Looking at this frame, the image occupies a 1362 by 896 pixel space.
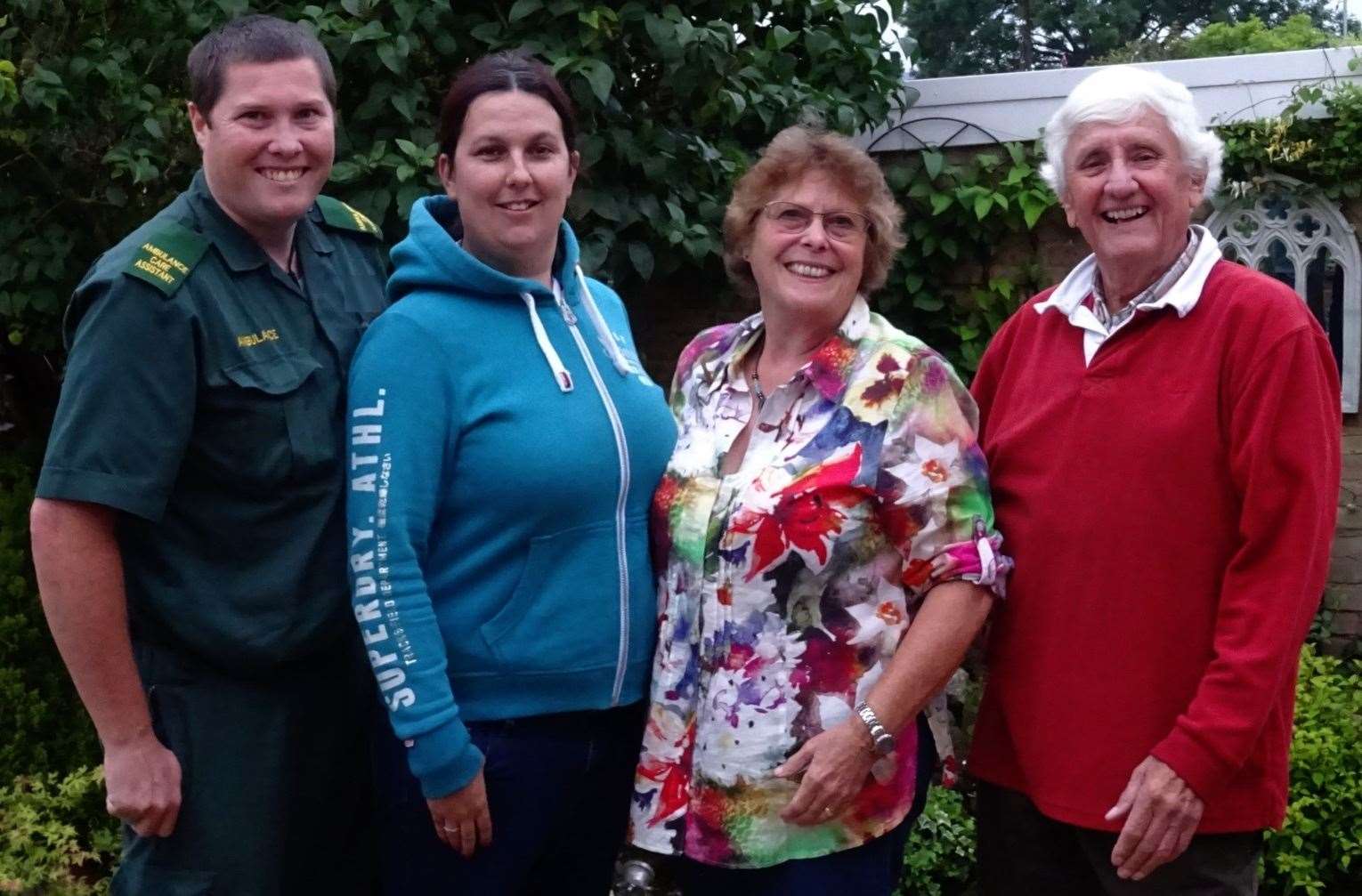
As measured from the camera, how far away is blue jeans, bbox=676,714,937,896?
7.75 feet

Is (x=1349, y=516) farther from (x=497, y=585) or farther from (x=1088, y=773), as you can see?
(x=497, y=585)

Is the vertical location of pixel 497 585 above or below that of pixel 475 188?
below

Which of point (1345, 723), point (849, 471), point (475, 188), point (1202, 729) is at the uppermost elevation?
point (475, 188)

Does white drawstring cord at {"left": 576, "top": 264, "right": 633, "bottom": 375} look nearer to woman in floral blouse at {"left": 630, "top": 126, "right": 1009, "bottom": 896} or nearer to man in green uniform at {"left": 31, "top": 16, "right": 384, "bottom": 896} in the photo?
woman in floral blouse at {"left": 630, "top": 126, "right": 1009, "bottom": 896}

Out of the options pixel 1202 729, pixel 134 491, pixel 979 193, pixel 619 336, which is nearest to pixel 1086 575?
pixel 1202 729

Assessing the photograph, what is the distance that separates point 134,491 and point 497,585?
0.59 m

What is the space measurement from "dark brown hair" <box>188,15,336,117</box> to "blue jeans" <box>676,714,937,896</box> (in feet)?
5.19

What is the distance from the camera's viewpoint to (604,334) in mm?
2584

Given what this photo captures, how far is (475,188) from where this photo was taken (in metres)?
2.42

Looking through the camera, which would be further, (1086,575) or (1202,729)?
(1086,575)

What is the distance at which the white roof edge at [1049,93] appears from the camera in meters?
5.31

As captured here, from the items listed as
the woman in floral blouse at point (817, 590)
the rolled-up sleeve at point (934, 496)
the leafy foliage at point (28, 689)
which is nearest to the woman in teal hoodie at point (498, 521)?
the woman in floral blouse at point (817, 590)

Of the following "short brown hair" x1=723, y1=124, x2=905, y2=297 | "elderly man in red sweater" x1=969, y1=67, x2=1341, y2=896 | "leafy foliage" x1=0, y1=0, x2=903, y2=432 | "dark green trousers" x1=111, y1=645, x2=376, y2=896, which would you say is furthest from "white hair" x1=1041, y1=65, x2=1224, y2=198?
"leafy foliage" x1=0, y1=0, x2=903, y2=432

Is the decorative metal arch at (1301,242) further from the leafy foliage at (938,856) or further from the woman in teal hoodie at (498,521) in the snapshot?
the woman in teal hoodie at (498,521)
